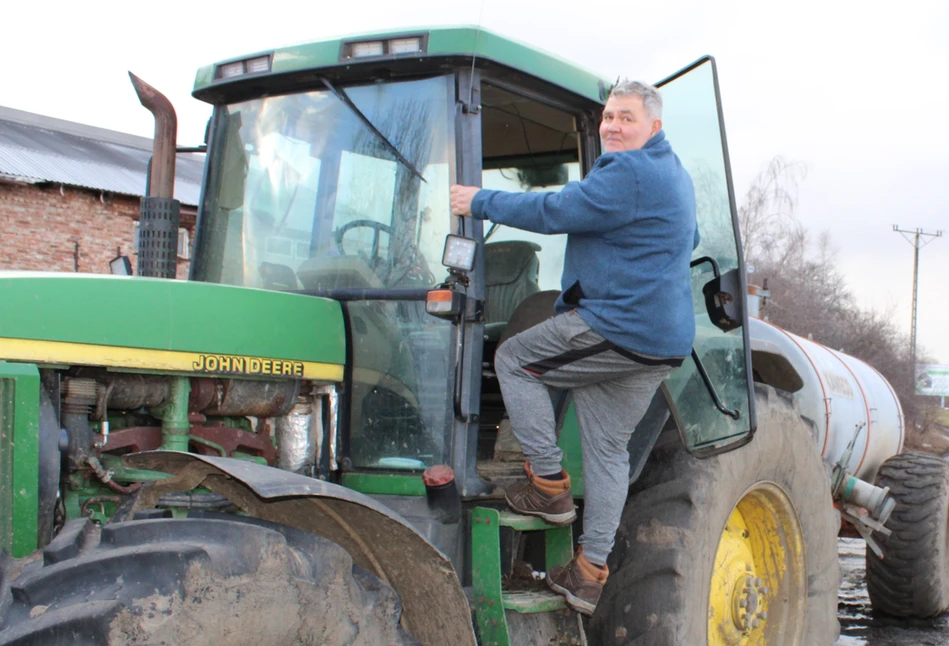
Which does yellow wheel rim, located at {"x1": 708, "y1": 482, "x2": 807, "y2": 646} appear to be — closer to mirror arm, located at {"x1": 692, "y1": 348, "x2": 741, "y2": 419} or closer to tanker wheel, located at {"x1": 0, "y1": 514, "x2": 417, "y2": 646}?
mirror arm, located at {"x1": 692, "y1": 348, "x2": 741, "y2": 419}

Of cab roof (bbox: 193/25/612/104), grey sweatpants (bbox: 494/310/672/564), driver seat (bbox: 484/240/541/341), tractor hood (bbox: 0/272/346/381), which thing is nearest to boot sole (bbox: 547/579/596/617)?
grey sweatpants (bbox: 494/310/672/564)

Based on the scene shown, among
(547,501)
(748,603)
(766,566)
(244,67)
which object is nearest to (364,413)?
(547,501)

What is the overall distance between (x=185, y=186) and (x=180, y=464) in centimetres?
1879

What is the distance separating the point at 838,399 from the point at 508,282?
3463mm

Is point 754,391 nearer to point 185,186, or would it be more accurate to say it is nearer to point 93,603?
point 93,603

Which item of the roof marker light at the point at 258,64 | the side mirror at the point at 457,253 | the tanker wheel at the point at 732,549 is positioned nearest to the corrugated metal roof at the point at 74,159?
the roof marker light at the point at 258,64

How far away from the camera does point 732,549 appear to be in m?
4.06

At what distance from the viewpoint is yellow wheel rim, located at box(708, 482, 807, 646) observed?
158 inches

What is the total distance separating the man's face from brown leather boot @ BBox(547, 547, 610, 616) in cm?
132

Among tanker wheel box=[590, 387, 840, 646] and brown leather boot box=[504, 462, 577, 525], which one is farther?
tanker wheel box=[590, 387, 840, 646]

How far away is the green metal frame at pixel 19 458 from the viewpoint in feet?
8.46

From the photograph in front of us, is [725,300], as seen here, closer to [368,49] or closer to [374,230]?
[374,230]

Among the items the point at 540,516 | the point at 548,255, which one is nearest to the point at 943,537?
the point at 548,255

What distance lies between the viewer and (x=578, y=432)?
142 inches
